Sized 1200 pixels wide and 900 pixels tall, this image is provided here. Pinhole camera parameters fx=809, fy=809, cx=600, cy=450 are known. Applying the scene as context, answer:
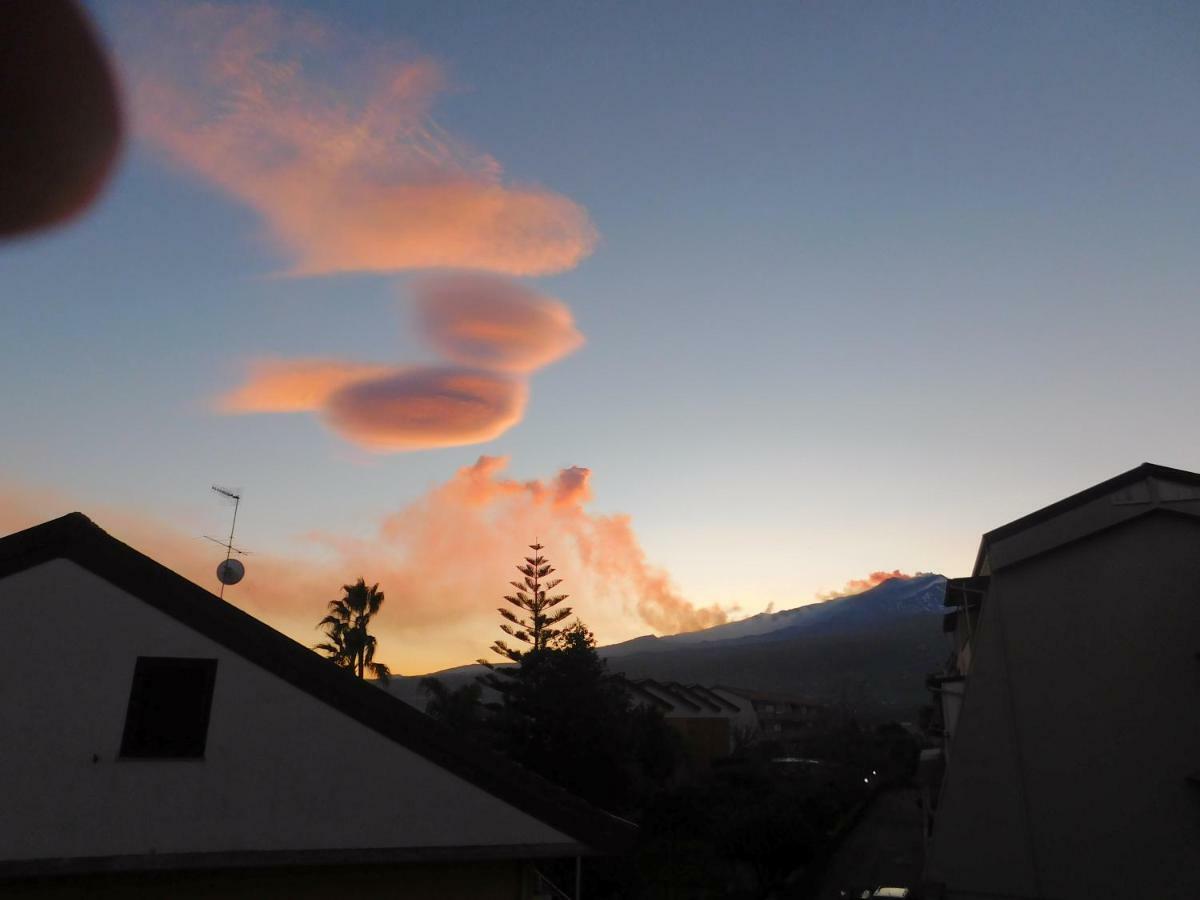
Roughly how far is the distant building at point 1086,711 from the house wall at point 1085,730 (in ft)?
0.07

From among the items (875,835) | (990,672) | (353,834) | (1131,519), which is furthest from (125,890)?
(875,835)

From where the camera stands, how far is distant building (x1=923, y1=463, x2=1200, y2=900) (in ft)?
51.1

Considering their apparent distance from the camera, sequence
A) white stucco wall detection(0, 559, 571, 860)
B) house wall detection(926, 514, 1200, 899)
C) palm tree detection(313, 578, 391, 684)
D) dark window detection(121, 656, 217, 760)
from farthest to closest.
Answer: palm tree detection(313, 578, 391, 684), house wall detection(926, 514, 1200, 899), dark window detection(121, 656, 217, 760), white stucco wall detection(0, 559, 571, 860)

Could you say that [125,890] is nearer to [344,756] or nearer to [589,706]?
[344,756]

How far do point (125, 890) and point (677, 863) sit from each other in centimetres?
2027

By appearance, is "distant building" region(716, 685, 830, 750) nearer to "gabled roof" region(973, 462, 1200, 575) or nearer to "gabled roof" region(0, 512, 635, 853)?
"gabled roof" region(973, 462, 1200, 575)

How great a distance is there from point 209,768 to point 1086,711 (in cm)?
1633

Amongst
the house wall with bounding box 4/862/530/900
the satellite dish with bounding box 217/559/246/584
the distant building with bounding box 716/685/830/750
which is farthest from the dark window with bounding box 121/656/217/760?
the distant building with bounding box 716/685/830/750

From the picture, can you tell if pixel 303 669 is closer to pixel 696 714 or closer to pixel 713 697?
pixel 696 714

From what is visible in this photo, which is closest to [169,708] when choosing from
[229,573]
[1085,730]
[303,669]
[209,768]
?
[209,768]

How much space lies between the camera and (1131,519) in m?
16.6

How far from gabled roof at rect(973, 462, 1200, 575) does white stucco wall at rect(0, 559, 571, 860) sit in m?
13.7

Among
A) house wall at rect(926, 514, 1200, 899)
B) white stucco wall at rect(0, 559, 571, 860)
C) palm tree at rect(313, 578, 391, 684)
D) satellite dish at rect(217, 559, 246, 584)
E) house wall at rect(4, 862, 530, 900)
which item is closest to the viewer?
house wall at rect(4, 862, 530, 900)

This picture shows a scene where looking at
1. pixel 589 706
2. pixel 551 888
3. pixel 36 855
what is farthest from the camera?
pixel 589 706
